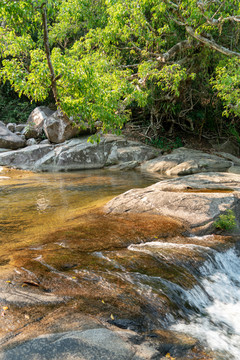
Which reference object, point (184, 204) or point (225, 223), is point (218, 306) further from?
point (184, 204)

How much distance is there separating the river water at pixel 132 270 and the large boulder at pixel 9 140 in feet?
32.9

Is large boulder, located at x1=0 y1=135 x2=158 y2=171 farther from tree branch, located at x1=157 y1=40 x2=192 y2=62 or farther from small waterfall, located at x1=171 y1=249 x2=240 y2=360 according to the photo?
small waterfall, located at x1=171 y1=249 x2=240 y2=360

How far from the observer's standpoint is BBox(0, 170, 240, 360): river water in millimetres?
2629

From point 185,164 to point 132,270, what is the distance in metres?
8.70

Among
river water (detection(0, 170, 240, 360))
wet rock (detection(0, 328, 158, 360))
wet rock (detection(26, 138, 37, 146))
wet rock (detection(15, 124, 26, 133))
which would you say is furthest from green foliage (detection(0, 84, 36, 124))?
wet rock (detection(0, 328, 158, 360))

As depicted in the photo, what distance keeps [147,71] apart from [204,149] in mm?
6167

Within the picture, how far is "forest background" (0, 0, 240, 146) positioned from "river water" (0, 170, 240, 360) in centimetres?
317

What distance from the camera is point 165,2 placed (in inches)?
401

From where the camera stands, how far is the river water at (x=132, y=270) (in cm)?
263

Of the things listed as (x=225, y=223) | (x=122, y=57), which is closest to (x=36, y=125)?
(x=122, y=57)

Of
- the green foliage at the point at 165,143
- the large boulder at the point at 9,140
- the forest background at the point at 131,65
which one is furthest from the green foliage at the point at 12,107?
the green foliage at the point at 165,143

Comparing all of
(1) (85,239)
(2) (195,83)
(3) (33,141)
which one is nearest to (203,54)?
(2) (195,83)

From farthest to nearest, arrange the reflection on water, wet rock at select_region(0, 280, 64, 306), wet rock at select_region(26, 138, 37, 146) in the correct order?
1. wet rock at select_region(26, 138, 37, 146)
2. the reflection on water
3. wet rock at select_region(0, 280, 64, 306)

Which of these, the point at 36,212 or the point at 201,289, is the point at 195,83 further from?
the point at 201,289
